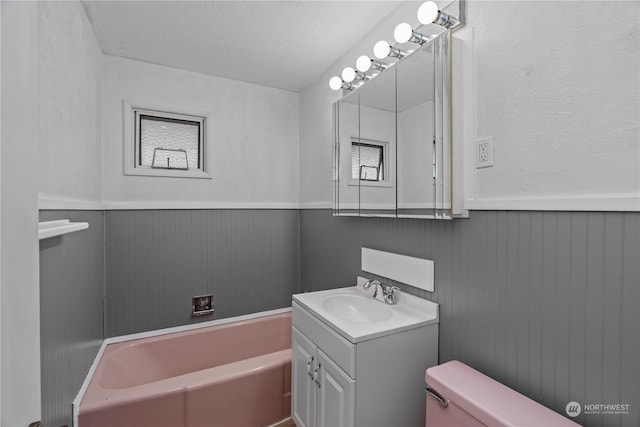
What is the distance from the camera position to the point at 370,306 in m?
1.66

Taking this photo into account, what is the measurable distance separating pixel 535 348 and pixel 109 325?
2.47 m

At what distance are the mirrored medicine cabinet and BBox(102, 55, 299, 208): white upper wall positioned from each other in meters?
0.76

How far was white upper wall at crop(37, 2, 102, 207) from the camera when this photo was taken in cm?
113

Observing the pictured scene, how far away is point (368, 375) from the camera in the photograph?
4.01 feet

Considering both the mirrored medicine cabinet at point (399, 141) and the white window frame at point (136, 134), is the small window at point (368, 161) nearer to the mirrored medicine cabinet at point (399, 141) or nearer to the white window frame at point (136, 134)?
the mirrored medicine cabinet at point (399, 141)

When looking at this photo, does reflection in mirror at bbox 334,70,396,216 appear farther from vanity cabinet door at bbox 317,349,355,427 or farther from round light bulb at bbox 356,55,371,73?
vanity cabinet door at bbox 317,349,355,427

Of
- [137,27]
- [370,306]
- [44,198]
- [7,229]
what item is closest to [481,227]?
[370,306]

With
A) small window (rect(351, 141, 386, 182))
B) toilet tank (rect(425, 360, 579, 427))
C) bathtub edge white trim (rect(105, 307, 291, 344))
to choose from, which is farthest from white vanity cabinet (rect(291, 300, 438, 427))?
bathtub edge white trim (rect(105, 307, 291, 344))

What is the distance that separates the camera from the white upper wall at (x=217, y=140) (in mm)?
2115

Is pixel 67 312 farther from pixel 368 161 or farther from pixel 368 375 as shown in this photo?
pixel 368 161

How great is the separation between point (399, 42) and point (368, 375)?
149cm

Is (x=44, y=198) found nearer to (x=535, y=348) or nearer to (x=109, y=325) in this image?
(x=109, y=325)

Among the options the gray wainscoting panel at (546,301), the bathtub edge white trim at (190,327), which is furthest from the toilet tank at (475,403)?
the bathtub edge white trim at (190,327)

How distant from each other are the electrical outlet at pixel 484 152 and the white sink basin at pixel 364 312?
0.66m
